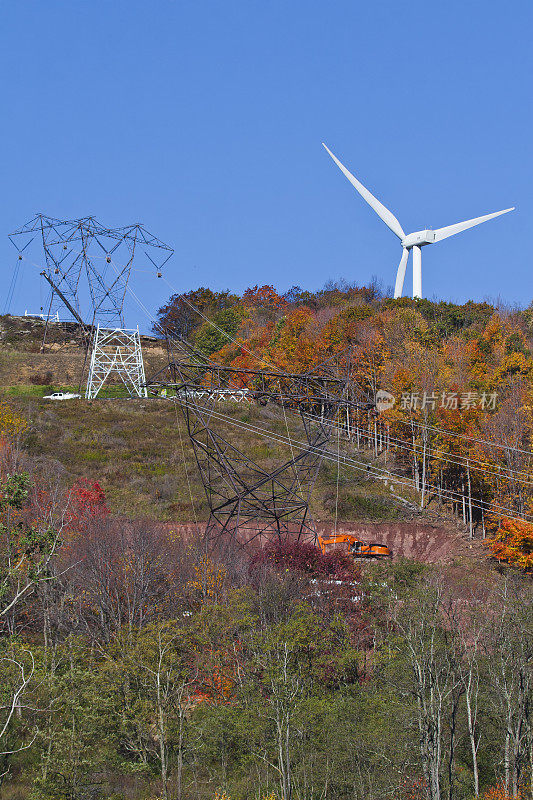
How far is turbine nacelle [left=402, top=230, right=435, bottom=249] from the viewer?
3752 inches

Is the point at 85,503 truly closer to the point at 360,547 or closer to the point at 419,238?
the point at 360,547

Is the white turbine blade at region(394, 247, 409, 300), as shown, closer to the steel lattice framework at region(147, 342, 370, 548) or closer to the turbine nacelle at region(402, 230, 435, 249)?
the turbine nacelle at region(402, 230, 435, 249)

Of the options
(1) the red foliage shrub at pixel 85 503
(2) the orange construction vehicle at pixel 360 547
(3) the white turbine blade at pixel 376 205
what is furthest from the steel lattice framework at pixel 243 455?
(3) the white turbine blade at pixel 376 205

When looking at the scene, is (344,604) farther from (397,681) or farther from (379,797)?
(379,797)

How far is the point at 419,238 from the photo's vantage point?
95.6 meters

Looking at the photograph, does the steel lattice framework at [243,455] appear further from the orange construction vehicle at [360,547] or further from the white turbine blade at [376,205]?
the white turbine blade at [376,205]

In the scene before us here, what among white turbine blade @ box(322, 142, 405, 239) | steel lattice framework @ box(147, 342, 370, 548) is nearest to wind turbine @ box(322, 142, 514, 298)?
white turbine blade @ box(322, 142, 405, 239)

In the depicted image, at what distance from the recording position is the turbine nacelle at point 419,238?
313 ft

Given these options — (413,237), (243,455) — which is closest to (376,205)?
(413,237)

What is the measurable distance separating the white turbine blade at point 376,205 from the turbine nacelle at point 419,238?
0.89m

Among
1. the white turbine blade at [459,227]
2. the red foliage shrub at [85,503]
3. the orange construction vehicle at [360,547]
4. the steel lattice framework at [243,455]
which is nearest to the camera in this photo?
the steel lattice framework at [243,455]

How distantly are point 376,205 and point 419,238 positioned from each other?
22.0 ft

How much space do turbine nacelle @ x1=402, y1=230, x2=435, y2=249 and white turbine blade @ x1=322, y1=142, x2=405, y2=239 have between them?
890 mm

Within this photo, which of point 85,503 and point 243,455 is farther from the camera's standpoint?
point 85,503
